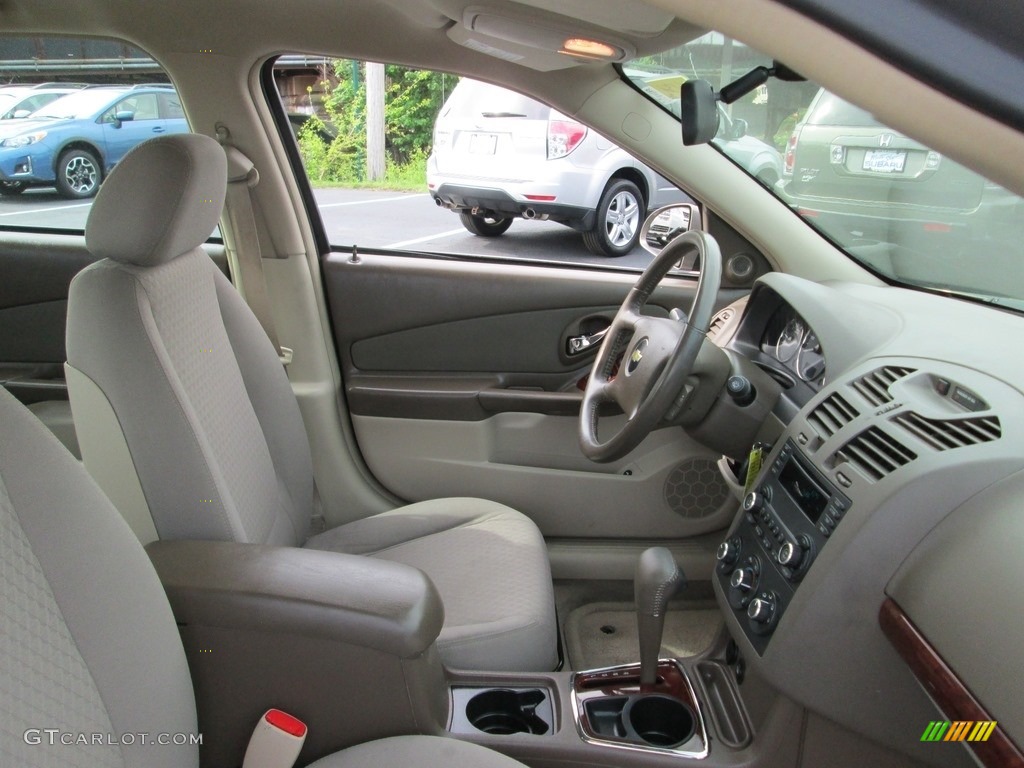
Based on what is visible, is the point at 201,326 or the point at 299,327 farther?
the point at 299,327

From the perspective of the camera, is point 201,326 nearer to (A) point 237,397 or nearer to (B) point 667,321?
(A) point 237,397

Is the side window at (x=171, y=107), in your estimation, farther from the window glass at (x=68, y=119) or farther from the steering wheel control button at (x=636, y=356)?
the steering wheel control button at (x=636, y=356)

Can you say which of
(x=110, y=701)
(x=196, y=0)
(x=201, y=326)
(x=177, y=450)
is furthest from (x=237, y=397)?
(x=196, y=0)

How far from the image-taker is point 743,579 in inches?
55.4

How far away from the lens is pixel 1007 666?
0.93 meters

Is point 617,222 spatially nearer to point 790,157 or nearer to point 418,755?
point 790,157

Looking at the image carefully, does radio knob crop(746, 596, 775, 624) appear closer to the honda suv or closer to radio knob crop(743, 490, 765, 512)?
radio knob crop(743, 490, 765, 512)

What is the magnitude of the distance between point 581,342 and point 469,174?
914mm

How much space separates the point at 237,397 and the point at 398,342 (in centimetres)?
80

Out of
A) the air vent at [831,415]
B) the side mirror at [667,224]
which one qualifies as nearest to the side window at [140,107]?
the side mirror at [667,224]

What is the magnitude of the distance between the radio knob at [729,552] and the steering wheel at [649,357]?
0.81 feet

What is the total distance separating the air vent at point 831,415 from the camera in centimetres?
131

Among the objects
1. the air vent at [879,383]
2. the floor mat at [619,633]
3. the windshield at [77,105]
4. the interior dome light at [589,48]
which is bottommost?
the floor mat at [619,633]

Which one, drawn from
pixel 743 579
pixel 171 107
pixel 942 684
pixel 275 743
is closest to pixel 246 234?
pixel 171 107
